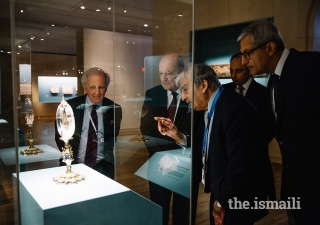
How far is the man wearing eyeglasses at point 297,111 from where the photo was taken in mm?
1222

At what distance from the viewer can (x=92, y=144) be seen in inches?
60.3

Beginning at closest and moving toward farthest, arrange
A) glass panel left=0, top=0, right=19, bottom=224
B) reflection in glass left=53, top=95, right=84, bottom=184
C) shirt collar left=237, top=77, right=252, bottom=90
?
glass panel left=0, top=0, right=19, bottom=224
reflection in glass left=53, top=95, right=84, bottom=184
shirt collar left=237, top=77, right=252, bottom=90

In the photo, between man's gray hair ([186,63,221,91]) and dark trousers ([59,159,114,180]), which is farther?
dark trousers ([59,159,114,180])

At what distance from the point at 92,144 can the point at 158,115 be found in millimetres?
389

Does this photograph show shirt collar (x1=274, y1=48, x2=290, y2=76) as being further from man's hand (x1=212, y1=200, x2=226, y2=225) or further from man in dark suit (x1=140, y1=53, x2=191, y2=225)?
man's hand (x1=212, y1=200, x2=226, y2=225)

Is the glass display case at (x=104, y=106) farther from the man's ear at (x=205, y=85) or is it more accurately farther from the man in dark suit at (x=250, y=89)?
the man in dark suit at (x=250, y=89)

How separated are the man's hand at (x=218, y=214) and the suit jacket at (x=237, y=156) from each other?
21mm

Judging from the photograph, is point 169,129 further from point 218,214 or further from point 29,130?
point 29,130

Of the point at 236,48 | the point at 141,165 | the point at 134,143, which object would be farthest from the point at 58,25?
the point at 236,48

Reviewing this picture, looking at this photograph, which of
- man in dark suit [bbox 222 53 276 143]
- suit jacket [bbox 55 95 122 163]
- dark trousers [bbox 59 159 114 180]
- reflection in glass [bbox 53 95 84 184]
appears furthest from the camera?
man in dark suit [bbox 222 53 276 143]

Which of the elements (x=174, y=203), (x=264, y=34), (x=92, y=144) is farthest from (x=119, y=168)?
(x=264, y=34)

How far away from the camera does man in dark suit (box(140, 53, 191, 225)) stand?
1382 mm

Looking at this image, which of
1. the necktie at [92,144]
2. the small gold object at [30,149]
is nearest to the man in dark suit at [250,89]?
the necktie at [92,144]

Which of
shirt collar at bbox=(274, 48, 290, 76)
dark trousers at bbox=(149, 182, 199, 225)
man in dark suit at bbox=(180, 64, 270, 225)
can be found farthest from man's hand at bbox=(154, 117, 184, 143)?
shirt collar at bbox=(274, 48, 290, 76)
